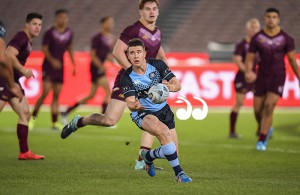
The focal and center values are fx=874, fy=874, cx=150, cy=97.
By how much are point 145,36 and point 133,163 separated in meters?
2.25

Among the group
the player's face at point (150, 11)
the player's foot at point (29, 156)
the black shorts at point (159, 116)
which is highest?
the player's face at point (150, 11)

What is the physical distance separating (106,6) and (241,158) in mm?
23404

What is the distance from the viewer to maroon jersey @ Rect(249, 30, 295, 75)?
15.3 m

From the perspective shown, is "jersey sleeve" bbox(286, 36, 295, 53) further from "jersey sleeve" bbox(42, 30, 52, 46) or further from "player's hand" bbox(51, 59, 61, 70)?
"jersey sleeve" bbox(42, 30, 52, 46)

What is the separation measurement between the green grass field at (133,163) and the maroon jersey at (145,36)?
168cm

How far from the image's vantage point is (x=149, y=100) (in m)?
10.5

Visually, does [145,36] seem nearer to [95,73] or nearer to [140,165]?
[140,165]

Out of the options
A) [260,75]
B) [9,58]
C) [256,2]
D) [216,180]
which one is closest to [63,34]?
[260,75]

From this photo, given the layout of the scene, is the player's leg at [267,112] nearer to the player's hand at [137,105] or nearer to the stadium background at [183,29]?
the player's hand at [137,105]

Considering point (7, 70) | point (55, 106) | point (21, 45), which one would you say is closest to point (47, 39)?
point (55, 106)

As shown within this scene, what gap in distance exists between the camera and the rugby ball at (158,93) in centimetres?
991

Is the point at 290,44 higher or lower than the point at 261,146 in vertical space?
higher

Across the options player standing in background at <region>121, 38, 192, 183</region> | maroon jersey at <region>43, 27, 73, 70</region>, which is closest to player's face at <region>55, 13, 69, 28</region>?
maroon jersey at <region>43, 27, 73, 70</region>

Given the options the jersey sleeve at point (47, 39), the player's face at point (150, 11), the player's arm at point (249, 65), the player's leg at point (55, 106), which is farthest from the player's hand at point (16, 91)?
the jersey sleeve at point (47, 39)
